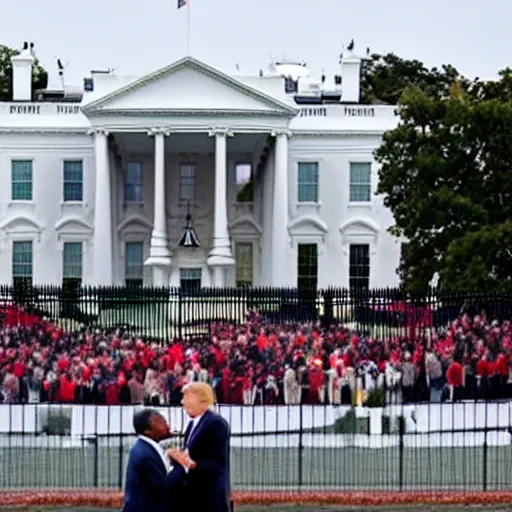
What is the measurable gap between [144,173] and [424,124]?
18131 millimetres

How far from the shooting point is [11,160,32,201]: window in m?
63.4

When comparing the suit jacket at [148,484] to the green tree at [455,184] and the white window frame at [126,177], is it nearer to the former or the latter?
the green tree at [455,184]

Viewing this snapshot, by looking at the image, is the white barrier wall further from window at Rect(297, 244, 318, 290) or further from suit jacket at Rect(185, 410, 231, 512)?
window at Rect(297, 244, 318, 290)

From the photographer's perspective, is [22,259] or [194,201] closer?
[22,259]

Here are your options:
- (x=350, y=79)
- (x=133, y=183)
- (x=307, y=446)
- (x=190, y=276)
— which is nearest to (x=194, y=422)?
(x=307, y=446)

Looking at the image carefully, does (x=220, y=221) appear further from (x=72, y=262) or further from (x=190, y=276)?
(x=72, y=262)

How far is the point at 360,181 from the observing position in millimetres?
64000

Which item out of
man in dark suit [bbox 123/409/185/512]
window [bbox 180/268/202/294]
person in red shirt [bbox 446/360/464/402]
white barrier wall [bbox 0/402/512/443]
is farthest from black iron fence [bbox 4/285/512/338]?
window [bbox 180/268/202/294]

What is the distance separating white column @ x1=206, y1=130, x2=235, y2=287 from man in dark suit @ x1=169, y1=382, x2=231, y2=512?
46322mm

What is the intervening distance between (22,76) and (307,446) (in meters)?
44.2

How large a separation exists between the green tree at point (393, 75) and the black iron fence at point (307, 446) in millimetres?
67240

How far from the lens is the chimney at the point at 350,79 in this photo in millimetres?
66812

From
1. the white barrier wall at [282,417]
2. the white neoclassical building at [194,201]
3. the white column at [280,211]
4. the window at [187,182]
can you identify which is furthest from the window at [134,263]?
the white barrier wall at [282,417]

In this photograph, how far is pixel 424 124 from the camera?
49.1 m
